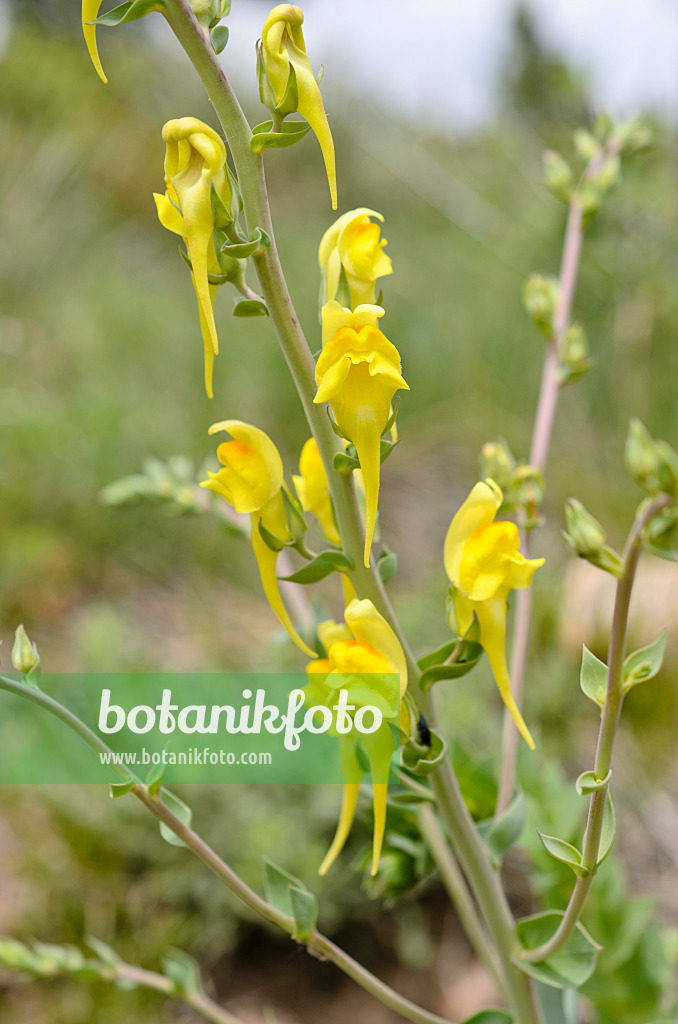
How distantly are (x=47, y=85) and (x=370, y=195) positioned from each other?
1588 millimetres

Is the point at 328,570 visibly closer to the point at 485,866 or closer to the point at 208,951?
the point at 485,866

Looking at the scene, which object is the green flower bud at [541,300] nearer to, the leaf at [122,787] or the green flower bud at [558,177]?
the green flower bud at [558,177]

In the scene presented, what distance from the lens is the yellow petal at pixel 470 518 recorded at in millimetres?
319

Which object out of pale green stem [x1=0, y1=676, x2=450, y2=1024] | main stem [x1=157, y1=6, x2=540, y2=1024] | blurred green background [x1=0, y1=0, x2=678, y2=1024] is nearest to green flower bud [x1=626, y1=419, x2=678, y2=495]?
main stem [x1=157, y1=6, x2=540, y2=1024]

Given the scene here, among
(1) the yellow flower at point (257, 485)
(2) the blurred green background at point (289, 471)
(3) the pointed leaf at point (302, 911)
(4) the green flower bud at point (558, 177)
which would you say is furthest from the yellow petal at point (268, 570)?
(4) the green flower bud at point (558, 177)

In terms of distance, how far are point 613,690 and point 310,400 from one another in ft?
0.49

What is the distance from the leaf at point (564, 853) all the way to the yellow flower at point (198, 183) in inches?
7.7

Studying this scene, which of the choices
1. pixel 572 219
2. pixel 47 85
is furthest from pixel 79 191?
pixel 572 219

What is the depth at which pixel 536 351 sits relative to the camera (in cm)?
173

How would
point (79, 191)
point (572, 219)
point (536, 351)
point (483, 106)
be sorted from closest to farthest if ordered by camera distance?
point (572, 219) → point (536, 351) → point (483, 106) → point (79, 191)

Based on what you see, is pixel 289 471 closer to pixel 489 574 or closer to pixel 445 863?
pixel 445 863

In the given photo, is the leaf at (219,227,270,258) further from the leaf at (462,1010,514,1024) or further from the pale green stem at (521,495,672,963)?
the leaf at (462,1010,514,1024)

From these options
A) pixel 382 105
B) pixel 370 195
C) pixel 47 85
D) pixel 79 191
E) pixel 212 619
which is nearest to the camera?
pixel 212 619
